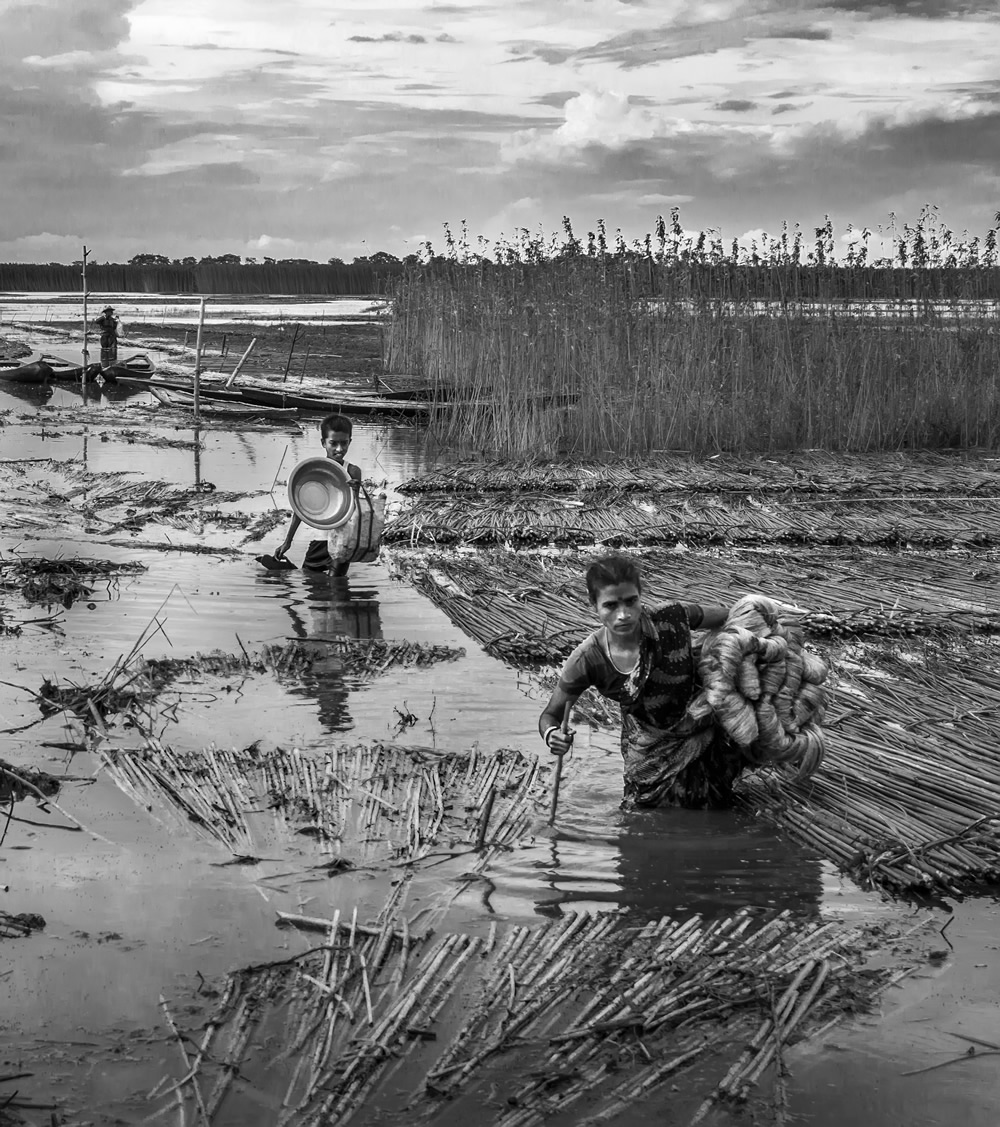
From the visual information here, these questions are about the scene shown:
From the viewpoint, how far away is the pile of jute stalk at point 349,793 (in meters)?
3.72

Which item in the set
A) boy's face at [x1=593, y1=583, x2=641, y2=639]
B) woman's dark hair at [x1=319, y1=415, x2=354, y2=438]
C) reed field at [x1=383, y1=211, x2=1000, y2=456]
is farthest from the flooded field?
reed field at [x1=383, y1=211, x2=1000, y2=456]

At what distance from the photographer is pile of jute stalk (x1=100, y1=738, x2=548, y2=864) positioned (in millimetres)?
3723

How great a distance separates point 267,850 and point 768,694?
1.46 meters

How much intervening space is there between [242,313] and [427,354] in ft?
90.9

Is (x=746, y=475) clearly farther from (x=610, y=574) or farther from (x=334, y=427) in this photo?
(x=610, y=574)

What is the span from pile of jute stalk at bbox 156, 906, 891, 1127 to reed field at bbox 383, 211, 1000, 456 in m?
8.82

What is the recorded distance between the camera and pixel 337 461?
7.04m

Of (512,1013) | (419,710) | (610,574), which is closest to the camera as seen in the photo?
(512,1013)

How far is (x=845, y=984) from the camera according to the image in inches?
115

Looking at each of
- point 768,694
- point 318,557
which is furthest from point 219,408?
point 768,694

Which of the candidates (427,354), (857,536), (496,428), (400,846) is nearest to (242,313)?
(427,354)

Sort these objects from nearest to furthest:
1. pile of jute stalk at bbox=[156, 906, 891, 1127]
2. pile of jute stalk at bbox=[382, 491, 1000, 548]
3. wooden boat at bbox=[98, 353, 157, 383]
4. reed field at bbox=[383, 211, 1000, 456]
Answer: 1. pile of jute stalk at bbox=[156, 906, 891, 1127]
2. pile of jute stalk at bbox=[382, 491, 1000, 548]
3. reed field at bbox=[383, 211, 1000, 456]
4. wooden boat at bbox=[98, 353, 157, 383]

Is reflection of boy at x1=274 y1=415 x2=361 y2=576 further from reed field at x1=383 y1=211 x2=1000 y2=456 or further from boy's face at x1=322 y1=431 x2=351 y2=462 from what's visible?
reed field at x1=383 y1=211 x2=1000 y2=456

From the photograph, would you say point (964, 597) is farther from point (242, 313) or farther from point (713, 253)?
point (242, 313)
